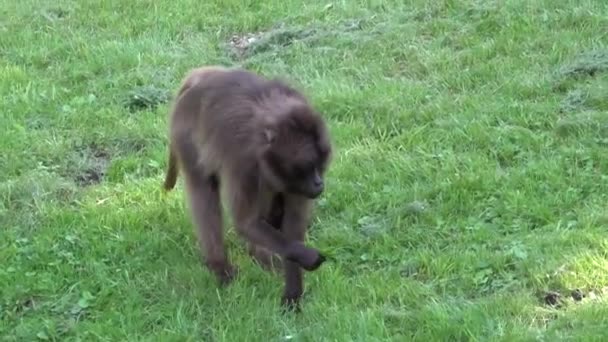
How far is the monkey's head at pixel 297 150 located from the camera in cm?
522

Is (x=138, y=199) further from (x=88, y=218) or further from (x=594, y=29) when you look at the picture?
(x=594, y=29)

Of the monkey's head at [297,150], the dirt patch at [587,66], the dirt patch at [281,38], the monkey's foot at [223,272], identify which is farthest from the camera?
the dirt patch at [281,38]

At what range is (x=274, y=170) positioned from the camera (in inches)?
210

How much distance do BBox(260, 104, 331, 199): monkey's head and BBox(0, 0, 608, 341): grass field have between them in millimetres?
710

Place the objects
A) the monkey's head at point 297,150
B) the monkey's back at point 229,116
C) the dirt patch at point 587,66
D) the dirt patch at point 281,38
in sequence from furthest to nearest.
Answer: the dirt patch at point 281,38 < the dirt patch at point 587,66 < the monkey's back at point 229,116 < the monkey's head at point 297,150

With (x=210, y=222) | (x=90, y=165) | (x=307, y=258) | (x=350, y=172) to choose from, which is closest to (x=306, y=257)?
(x=307, y=258)

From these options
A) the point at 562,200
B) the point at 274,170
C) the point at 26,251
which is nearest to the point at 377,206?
the point at 562,200

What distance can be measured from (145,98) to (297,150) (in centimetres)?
363

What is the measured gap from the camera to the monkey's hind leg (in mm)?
5988

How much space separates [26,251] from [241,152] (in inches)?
64.5

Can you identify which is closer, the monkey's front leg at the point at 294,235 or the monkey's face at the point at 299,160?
the monkey's face at the point at 299,160

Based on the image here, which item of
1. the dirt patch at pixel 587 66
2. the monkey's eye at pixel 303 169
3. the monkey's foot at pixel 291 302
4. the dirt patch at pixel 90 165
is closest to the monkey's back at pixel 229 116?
the monkey's eye at pixel 303 169

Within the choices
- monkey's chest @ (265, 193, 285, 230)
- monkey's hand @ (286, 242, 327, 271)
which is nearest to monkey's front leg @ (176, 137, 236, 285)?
monkey's chest @ (265, 193, 285, 230)

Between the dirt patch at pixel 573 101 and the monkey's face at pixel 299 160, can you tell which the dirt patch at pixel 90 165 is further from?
the dirt patch at pixel 573 101
